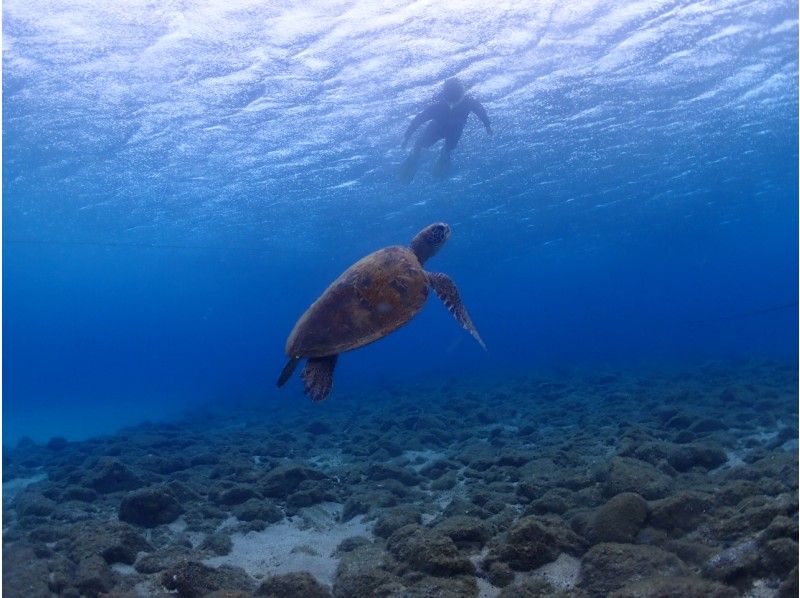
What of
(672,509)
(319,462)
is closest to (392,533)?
(672,509)

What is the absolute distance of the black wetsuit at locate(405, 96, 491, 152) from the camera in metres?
13.5

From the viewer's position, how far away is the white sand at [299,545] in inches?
204

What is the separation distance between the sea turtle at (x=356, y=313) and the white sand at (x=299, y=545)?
162 cm

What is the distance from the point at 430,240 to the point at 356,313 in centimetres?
144

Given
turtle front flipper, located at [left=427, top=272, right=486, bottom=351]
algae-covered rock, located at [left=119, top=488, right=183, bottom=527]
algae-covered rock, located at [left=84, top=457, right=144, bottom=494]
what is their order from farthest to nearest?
algae-covered rock, located at [left=84, top=457, right=144, bottom=494] → algae-covered rock, located at [left=119, top=488, right=183, bottom=527] → turtle front flipper, located at [left=427, top=272, right=486, bottom=351]

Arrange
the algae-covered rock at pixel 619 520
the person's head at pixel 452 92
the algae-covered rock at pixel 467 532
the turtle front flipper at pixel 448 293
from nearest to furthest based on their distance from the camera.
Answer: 1. the algae-covered rock at pixel 619 520
2. the algae-covered rock at pixel 467 532
3. the turtle front flipper at pixel 448 293
4. the person's head at pixel 452 92

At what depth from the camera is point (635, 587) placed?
3416 millimetres

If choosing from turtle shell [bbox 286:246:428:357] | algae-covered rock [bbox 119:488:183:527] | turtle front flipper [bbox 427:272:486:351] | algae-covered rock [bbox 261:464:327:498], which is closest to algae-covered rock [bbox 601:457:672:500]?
turtle front flipper [bbox 427:272:486:351]

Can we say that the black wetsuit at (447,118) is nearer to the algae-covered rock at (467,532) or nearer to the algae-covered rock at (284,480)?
the algae-covered rock at (284,480)

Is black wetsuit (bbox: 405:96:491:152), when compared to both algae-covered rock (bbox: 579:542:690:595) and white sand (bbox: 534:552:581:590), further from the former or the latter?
algae-covered rock (bbox: 579:542:690:595)

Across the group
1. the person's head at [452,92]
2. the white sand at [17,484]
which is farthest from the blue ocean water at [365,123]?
the white sand at [17,484]

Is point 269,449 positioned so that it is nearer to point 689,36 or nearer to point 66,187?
point 689,36

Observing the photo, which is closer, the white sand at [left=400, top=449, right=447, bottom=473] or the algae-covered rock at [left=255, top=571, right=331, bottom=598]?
the algae-covered rock at [left=255, top=571, right=331, bottom=598]

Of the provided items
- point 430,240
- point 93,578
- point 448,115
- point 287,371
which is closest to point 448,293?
point 430,240
